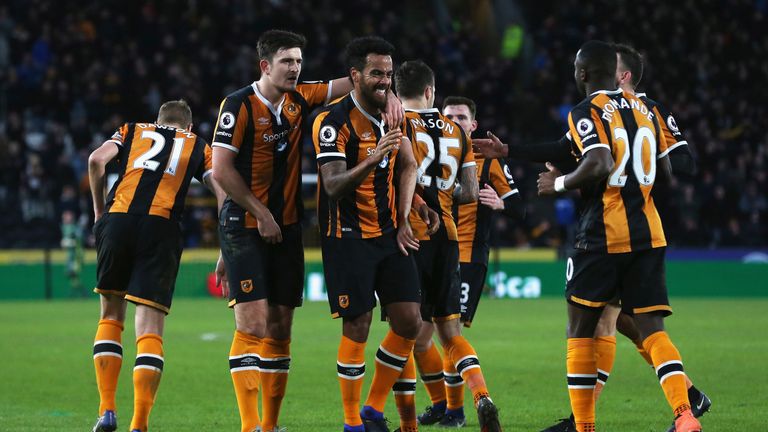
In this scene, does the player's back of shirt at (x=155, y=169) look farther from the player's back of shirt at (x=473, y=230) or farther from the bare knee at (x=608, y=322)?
the bare knee at (x=608, y=322)

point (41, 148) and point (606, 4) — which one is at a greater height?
point (606, 4)

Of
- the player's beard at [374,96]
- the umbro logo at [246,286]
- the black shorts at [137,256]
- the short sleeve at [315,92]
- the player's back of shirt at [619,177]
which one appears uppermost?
the short sleeve at [315,92]

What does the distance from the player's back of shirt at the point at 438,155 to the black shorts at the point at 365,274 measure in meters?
0.86

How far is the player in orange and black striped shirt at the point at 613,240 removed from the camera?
6953 mm

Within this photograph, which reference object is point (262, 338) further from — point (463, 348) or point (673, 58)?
point (673, 58)

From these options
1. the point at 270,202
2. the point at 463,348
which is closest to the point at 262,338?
the point at 270,202

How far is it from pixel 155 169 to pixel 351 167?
1467 millimetres

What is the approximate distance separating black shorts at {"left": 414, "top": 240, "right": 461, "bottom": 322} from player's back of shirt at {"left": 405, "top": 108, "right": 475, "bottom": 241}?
10cm

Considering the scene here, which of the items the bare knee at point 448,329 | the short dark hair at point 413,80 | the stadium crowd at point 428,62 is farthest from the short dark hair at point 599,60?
the stadium crowd at point 428,62

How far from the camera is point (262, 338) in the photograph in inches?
289

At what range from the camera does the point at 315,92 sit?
785 centimetres

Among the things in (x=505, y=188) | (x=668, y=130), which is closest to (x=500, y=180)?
(x=505, y=188)

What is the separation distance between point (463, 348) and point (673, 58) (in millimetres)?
24936

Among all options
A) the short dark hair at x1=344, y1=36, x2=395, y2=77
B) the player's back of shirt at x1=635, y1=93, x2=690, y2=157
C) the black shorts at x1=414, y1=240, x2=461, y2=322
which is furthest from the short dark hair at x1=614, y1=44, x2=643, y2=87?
the short dark hair at x1=344, y1=36, x2=395, y2=77
